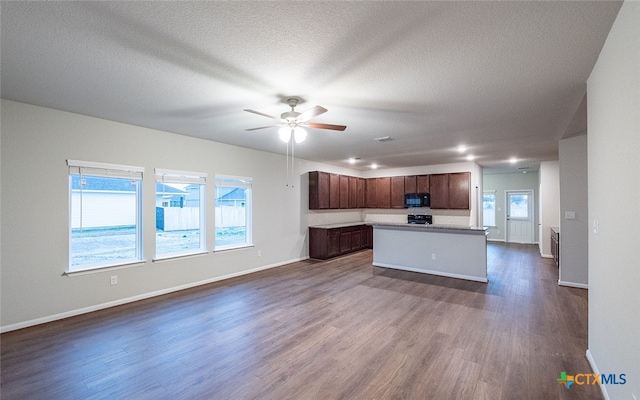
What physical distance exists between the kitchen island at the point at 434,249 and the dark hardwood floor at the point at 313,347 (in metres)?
0.74

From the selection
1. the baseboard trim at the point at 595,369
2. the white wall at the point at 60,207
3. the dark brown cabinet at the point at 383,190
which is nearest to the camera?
the baseboard trim at the point at 595,369

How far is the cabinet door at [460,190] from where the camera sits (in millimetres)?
7410

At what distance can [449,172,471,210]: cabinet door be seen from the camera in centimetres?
741

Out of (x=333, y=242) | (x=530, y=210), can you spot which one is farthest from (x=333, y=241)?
(x=530, y=210)

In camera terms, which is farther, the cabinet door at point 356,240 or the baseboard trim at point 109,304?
the cabinet door at point 356,240

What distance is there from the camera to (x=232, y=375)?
230 centimetres

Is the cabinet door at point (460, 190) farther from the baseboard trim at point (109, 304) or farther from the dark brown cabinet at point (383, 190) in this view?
the baseboard trim at point (109, 304)

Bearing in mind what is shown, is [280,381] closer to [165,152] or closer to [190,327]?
[190,327]

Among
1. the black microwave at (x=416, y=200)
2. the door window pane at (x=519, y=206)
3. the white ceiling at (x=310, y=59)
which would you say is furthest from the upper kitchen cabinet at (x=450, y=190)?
the door window pane at (x=519, y=206)

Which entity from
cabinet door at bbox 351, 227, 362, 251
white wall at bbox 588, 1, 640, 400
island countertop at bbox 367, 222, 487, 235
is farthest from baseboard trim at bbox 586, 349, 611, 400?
cabinet door at bbox 351, 227, 362, 251

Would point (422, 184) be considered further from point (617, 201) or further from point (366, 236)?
point (617, 201)

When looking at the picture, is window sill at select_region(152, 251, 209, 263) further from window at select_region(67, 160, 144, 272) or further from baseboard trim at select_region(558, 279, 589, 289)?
baseboard trim at select_region(558, 279, 589, 289)

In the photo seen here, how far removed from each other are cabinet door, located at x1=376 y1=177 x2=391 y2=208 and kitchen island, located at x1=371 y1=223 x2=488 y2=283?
271cm

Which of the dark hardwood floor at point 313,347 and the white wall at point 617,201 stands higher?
the white wall at point 617,201
